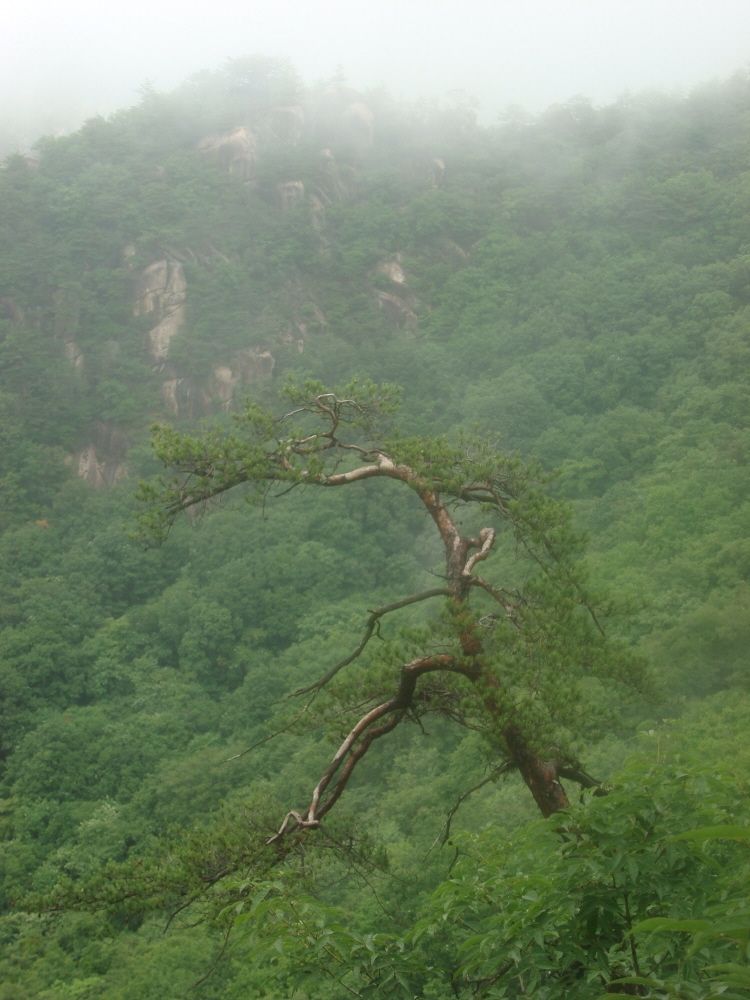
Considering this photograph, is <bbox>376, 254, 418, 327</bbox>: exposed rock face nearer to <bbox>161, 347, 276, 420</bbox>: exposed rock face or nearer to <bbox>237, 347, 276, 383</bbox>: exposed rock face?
<bbox>237, 347, 276, 383</bbox>: exposed rock face

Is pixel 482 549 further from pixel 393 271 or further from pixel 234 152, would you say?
pixel 234 152

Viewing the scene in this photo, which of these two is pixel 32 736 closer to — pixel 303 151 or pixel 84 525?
pixel 84 525

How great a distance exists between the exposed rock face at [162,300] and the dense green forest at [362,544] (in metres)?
0.16

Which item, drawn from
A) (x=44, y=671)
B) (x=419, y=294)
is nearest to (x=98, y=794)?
(x=44, y=671)

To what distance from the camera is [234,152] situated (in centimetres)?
4747

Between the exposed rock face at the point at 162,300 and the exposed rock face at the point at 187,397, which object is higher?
the exposed rock face at the point at 162,300

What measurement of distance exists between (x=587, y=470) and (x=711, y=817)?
28.1 m

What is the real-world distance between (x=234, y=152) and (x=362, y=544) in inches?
1024

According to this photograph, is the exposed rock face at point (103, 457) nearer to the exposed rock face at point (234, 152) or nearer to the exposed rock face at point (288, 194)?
the exposed rock face at point (288, 194)

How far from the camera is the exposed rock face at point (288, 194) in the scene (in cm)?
4666

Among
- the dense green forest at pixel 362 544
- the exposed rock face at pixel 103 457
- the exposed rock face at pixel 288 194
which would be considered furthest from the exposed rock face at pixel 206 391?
the exposed rock face at pixel 288 194

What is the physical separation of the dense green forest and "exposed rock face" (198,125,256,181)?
28cm

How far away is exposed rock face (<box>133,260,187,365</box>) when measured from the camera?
4041 centimetres

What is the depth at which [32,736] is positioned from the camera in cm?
2558
